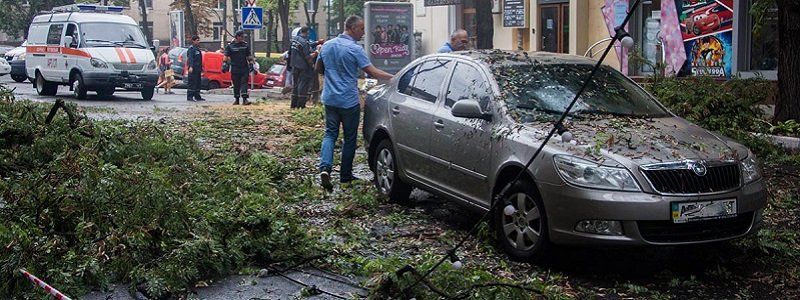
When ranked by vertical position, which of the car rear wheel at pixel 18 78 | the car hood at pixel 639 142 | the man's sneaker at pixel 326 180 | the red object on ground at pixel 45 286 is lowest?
the man's sneaker at pixel 326 180

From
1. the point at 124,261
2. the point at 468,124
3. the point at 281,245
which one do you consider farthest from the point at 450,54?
the point at 124,261

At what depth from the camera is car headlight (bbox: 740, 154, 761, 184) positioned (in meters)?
6.57

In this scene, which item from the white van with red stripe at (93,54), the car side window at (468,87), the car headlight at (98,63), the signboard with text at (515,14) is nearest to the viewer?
the car side window at (468,87)

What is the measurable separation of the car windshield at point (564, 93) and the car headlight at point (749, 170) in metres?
0.94

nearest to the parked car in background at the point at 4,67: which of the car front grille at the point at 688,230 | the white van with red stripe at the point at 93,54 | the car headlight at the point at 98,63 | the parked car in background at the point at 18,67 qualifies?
the parked car in background at the point at 18,67

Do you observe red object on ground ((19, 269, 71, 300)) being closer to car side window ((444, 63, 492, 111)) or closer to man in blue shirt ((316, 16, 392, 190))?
car side window ((444, 63, 492, 111))

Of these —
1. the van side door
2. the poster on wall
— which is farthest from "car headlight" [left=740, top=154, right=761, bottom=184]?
the van side door

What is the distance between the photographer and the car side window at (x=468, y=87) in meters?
7.67

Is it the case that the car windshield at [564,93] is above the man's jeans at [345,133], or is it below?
above

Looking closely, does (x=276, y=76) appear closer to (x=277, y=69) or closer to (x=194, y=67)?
(x=277, y=69)

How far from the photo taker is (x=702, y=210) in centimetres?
623

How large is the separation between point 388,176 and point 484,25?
811cm

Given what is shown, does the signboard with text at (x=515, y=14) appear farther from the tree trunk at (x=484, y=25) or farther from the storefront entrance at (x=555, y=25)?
the tree trunk at (x=484, y=25)

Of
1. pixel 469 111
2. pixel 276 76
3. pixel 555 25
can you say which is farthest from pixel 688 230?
pixel 276 76
